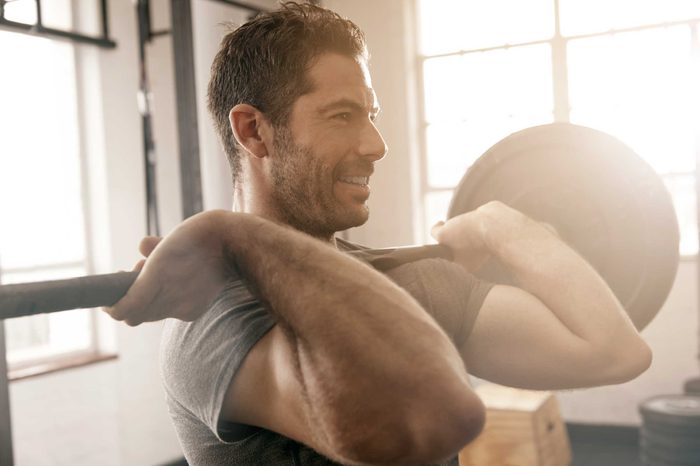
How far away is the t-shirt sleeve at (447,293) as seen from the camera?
3.97 feet

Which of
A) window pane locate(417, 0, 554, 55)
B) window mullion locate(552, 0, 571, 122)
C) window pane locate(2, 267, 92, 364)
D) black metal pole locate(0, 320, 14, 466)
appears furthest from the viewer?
window pane locate(417, 0, 554, 55)

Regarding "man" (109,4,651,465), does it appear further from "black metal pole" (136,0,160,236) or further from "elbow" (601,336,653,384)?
"black metal pole" (136,0,160,236)

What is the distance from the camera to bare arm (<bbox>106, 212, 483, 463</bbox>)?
0.70 m

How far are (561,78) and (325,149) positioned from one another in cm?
330

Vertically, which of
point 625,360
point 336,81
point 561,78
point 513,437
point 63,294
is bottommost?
point 513,437

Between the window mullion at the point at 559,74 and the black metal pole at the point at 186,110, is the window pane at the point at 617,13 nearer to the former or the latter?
the window mullion at the point at 559,74

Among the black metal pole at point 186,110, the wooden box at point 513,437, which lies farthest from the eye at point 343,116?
the wooden box at point 513,437

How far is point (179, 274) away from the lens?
29.2 inches

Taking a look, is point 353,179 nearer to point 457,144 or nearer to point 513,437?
point 513,437

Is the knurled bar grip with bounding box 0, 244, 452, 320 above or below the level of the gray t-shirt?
above

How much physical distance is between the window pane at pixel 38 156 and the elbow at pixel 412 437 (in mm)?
3022

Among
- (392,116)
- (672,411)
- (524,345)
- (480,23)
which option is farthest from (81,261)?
(524,345)

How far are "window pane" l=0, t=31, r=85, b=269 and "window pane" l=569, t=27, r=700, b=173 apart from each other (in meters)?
2.67

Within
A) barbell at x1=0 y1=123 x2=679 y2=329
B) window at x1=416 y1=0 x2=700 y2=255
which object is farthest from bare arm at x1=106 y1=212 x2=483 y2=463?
window at x1=416 y1=0 x2=700 y2=255
